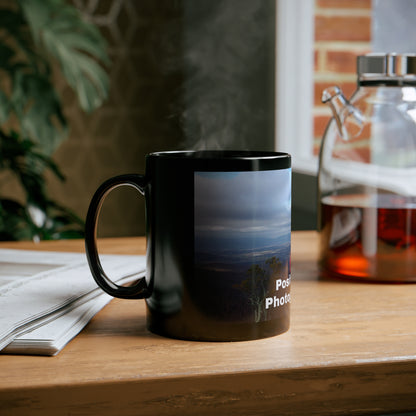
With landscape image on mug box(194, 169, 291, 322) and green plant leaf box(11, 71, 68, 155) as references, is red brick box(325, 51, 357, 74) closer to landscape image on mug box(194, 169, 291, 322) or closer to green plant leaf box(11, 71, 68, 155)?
green plant leaf box(11, 71, 68, 155)

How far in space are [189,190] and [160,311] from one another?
0.10 meters

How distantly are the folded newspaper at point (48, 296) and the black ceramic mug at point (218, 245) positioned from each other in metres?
0.09

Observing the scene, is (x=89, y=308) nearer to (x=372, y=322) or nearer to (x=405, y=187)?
(x=372, y=322)

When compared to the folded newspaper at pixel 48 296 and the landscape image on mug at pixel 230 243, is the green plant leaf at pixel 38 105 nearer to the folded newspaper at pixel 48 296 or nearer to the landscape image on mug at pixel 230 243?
the folded newspaper at pixel 48 296

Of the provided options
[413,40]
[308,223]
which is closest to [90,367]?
[308,223]

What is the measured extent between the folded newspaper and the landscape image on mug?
0.12 metres

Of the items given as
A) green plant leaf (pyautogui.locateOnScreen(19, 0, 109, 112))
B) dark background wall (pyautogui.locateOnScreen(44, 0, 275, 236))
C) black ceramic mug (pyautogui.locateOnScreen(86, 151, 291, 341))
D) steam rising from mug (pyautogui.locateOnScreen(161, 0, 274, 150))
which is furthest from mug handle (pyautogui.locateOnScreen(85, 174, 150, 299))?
dark background wall (pyautogui.locateOnScreen(44, 0, 275, 236))

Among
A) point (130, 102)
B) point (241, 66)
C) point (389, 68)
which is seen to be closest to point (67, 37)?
point (241, 66)

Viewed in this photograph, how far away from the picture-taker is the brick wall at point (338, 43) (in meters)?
1.72

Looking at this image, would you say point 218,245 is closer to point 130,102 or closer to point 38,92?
point 38,92

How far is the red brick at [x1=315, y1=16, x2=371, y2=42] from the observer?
67.9 inches

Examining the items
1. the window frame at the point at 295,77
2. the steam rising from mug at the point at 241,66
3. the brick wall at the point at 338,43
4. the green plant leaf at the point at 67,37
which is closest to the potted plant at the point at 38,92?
the green plant leaf at the point at 67,37

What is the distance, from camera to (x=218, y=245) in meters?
0.47

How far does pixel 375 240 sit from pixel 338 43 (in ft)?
4.01
